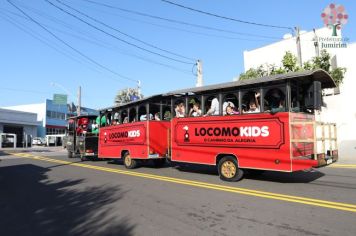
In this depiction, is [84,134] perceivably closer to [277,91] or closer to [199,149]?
[199,149]

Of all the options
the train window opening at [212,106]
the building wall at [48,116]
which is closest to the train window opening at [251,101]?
the train window opening at [212,106]

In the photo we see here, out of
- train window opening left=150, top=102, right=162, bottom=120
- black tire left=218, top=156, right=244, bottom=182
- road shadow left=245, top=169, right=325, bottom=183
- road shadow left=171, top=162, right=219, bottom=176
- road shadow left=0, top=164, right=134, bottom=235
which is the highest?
train window opening left=150, top=102, right=162, bottom=120

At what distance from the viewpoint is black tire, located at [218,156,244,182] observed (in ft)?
36.8

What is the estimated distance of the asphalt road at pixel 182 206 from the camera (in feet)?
20.3

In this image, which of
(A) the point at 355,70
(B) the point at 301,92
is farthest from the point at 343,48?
(B) the point at 301,92

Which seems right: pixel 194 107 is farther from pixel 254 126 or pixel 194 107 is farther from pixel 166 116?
pixel 166 116

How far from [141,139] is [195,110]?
11.5ft

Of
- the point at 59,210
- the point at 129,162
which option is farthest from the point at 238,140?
the point at 129,162

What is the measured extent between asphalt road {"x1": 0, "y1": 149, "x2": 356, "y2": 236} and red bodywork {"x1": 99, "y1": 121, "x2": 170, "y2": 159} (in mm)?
2869

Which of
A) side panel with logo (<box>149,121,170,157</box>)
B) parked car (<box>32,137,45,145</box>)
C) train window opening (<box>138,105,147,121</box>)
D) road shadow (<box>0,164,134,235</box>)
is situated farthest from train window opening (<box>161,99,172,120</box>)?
parked car (<box>32,137,45,145</box>)

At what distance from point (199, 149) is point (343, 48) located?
1973 cm

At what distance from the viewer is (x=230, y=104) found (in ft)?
38.7

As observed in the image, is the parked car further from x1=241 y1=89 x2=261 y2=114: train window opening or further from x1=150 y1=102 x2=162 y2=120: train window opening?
x1=241 y1=89 x2=261 y2=114: train window opening

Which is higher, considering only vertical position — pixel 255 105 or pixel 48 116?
→ pixel 48 116
